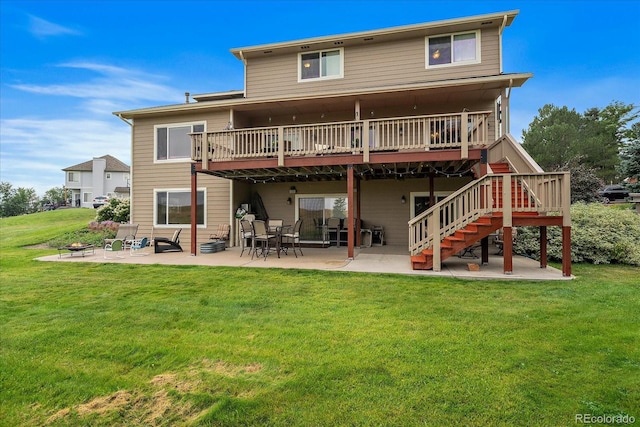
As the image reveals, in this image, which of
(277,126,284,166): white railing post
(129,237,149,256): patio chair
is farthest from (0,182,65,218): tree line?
(277,126,284,166): white railing post

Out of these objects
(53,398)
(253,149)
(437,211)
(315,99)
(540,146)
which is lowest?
(53,398)

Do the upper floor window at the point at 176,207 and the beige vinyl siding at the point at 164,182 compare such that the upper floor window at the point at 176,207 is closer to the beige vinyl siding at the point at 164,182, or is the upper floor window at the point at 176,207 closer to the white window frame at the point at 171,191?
the white window frame at the point at 171,191

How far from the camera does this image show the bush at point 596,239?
8070mm

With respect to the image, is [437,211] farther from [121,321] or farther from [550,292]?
[121,321]

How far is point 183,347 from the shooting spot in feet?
10.9

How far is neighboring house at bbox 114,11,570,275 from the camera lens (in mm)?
8516

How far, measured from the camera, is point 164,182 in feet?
40.9

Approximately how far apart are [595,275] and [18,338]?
9864 millimetres

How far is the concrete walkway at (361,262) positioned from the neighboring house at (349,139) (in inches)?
21.0

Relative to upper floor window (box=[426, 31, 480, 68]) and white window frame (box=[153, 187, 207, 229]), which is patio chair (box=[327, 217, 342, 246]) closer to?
white window frame (box=[153, 187, 207, 229])

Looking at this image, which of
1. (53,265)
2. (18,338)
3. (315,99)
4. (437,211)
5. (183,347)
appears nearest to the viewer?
(183,347)

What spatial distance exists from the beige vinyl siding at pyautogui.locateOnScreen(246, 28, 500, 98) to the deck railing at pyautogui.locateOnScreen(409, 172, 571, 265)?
5.67 metres

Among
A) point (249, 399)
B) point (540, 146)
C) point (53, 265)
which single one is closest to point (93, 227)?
point (53, 265)

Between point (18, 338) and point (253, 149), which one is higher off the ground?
point (253, 149)
